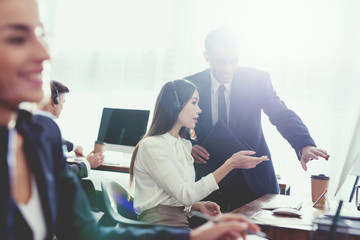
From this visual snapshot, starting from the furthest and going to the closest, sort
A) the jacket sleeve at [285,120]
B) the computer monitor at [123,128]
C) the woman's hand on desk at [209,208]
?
the computer monitor at [123,128]
the jacket sleeve at [285,120]
the woman's hand on desk at [209,208]

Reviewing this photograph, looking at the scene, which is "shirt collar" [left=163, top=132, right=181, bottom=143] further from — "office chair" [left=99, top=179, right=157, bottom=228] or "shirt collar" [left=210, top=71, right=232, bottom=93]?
"shirt collar" [left=210, top=71, right=232, bottom=93]

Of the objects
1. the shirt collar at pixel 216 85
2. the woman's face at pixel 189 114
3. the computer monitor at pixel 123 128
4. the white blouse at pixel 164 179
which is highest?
the shirt collar at pixel 216 85

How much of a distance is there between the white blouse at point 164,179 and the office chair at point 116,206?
9cm

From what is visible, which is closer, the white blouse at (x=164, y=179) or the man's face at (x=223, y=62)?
the white blouse at (x=164, y=179)

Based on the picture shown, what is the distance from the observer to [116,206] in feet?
6.32

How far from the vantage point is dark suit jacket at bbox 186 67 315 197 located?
2.27m

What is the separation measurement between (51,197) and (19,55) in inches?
10.2

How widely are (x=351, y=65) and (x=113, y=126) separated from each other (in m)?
2.33

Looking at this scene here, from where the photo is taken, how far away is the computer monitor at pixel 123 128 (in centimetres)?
351

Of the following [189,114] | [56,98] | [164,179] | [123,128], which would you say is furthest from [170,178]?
[123,128]

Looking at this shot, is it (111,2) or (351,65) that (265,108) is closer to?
(351,65)

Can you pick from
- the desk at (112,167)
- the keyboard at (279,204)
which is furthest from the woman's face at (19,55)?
the desk at (112,167)

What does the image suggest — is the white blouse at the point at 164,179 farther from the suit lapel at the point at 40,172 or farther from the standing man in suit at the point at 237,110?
the suit lapel at the point at 40,172

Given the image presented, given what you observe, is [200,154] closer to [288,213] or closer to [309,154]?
[309,154]
